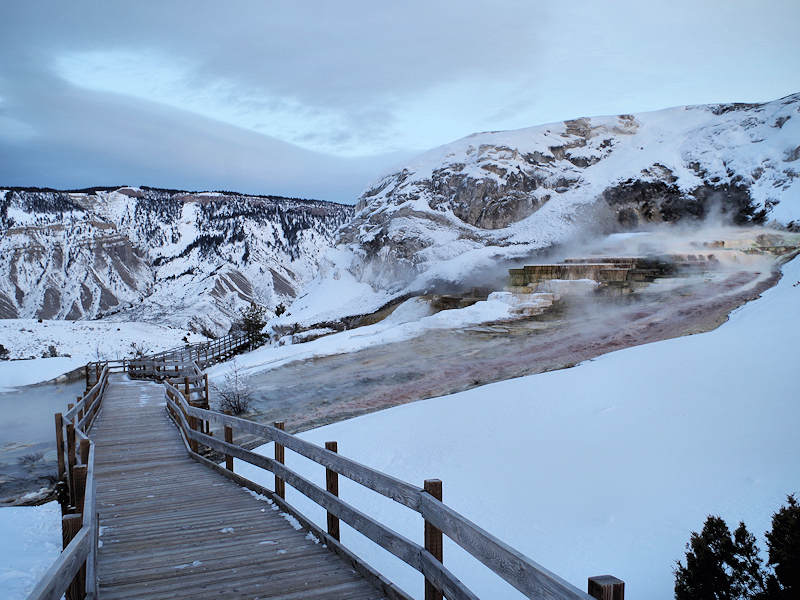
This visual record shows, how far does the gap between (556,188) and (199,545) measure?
25.2 m

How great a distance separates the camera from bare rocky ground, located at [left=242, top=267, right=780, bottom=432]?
41.2ft

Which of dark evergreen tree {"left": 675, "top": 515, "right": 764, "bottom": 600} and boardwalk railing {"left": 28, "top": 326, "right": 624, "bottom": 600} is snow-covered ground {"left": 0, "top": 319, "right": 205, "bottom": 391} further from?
dark evergreen tree {"left": 675, "top": 515, "right": 764, "bottom": 600}

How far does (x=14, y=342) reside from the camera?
52281mm

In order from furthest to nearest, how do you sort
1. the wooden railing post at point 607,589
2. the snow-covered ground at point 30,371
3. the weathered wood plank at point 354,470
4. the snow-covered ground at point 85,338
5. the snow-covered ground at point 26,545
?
the snow-covered ground at point 85,338
the snow-covered ground at point 30,371
the snow-covered ground at point 26,545
the weathered wood plank at point 354,470
the wooden railing post at point 607,589

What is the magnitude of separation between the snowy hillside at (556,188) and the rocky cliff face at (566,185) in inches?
2.1

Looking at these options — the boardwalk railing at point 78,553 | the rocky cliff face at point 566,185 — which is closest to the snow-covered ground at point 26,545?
the boardwalk railing at point 78,553

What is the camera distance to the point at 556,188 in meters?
27.6

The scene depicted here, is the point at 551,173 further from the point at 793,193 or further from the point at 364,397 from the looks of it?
the point at 364,397

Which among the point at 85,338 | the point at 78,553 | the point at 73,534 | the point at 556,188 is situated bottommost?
the point at 85,338

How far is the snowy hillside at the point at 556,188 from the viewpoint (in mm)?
22641

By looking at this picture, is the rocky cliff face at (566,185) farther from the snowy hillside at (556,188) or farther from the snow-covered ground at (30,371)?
the snow-covered ground at (30,371)

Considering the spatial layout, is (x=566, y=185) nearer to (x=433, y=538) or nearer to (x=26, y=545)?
(x=26, y=545)

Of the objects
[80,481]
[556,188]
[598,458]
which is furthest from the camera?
[556,188]

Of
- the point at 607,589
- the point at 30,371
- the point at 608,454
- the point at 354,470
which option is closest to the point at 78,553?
the point at 354,470
